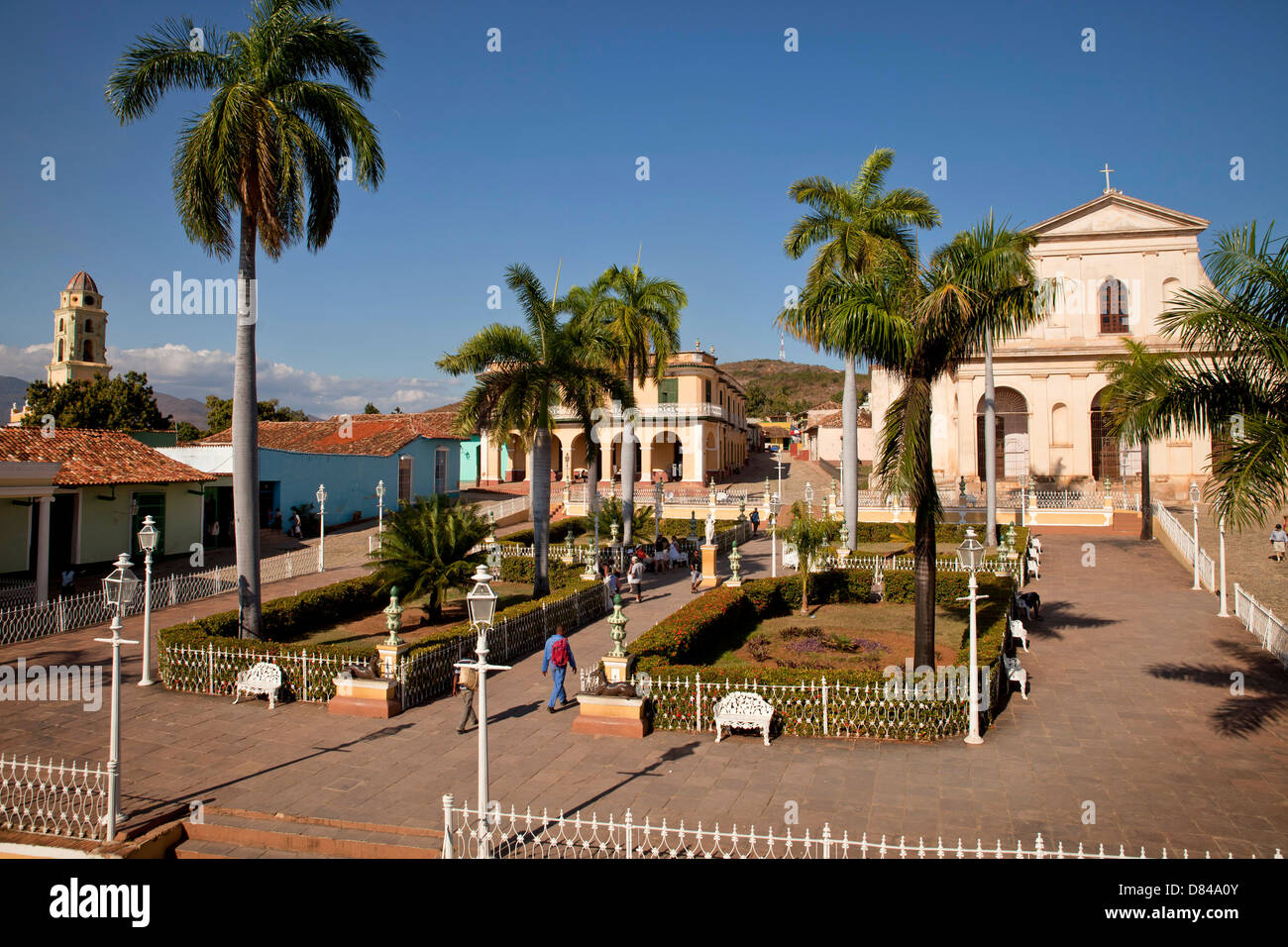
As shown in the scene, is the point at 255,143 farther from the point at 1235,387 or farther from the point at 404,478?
the point at 404,478

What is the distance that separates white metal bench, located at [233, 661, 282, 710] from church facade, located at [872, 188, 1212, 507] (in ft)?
101

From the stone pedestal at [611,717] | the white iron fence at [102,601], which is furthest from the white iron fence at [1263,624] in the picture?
the white iron fence at [102,601]

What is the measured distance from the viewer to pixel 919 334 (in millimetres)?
10859

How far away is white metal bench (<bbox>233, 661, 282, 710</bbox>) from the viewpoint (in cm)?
1143

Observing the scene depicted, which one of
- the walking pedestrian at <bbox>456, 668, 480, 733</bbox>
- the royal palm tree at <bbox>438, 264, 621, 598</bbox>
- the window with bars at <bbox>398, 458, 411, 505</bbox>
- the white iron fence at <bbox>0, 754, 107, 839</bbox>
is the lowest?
the white iron fence at <bbox>0, 754, 107, 839</bbox>

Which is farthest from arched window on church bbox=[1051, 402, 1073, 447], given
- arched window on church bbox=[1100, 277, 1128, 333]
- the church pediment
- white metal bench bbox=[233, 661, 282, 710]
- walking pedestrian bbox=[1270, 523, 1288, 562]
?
white metal bench bbox=[233, 661, 282, 710]

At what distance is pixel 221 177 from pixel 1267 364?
14.8 m

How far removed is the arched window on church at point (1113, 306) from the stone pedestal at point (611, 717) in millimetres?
34238

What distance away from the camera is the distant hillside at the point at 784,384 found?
334 feet

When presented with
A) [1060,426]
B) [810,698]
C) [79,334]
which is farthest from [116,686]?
[79,334]

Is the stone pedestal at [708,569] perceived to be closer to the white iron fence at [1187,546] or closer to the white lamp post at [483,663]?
the white iron fence at [1187,546]

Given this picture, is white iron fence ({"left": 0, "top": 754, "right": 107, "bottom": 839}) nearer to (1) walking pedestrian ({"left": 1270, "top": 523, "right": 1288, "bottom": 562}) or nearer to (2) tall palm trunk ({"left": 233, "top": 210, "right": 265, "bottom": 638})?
(2) tall palm trunk ({"left": 233, "top": 210, "right": 265, "bottom": 638})

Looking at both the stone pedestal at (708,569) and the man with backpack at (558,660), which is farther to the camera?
the stone pedestal at (708,569)

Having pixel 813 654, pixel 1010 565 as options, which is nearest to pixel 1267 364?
pixel 813 654
